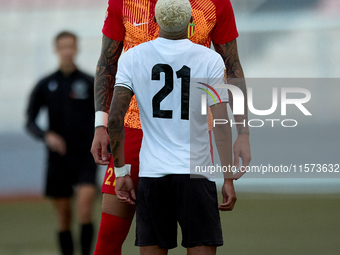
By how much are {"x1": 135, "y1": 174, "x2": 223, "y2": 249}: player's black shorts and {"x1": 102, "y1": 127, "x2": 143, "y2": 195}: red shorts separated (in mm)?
310

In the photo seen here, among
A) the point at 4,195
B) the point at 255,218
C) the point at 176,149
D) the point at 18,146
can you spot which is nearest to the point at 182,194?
the point at 176,149

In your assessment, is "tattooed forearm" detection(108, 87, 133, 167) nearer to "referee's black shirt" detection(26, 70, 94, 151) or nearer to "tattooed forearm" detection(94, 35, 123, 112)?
"tattooed forearm" detection(94, 35, 123, 112)

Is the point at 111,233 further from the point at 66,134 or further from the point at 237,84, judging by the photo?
the point at 66,134

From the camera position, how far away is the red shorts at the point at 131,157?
2202 millimetres

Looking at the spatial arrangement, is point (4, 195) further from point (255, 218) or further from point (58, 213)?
point (58, 213)

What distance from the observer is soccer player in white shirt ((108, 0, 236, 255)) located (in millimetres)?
1848

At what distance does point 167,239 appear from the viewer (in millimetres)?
1877

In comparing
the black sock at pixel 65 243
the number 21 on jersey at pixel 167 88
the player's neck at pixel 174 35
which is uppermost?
the player's neck at pixel 174 35

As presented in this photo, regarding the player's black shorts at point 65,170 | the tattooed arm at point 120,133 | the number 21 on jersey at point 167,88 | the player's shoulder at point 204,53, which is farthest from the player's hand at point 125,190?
the player's black shorts at point 65,170

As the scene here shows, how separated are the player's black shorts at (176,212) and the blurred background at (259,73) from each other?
7430mm

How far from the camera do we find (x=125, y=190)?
6.46 feet

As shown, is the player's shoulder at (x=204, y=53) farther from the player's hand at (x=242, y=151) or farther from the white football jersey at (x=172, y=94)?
the player's hand at (x=242, y=151)

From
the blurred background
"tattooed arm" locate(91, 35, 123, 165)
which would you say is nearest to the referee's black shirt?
"tattooed arm" locate(91, 35, 123, 165)

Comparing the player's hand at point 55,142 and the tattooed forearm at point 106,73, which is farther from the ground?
the tattooed forearm at point 106,73
